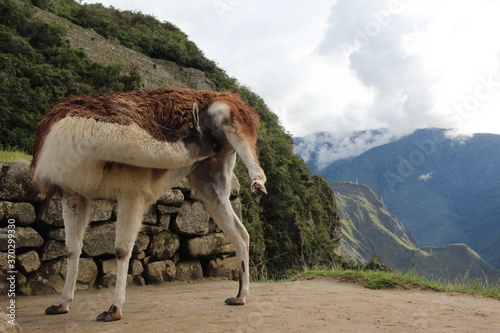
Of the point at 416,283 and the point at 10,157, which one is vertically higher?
the point at 10,157

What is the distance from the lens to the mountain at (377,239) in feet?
166

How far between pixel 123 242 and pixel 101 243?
2447 mm

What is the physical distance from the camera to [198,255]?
6766 millimetres

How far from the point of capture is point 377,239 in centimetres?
6053

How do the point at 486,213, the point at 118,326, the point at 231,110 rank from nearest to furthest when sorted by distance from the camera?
1. the point at 118,326
2. the point at 231,110
3. the point at 486,213

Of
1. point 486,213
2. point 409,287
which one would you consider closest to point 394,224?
point 486,213

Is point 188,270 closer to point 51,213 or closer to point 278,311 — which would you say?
point 51,213

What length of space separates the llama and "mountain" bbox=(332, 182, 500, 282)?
45.0 metres

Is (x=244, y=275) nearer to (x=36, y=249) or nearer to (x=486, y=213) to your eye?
(x=36, y=249)

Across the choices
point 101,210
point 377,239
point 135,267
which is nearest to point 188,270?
point 135,267

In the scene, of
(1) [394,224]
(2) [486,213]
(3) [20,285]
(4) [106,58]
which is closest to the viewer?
(3) [20,285]

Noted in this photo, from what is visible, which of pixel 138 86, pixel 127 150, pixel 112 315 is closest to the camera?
pixel 127 150

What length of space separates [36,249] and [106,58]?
30503 millimetres

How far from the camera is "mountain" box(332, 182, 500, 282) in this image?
50500 mm
